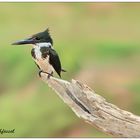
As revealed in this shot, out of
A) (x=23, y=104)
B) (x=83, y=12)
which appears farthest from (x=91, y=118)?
(x=83, y=12)

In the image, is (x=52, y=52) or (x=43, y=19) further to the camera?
(x=43, y=19)

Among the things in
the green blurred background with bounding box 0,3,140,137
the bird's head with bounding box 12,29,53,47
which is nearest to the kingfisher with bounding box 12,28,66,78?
the bird's head with bounding box 12,29,53,47

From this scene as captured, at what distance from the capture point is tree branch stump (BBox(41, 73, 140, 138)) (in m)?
1.66

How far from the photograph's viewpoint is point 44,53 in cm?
173

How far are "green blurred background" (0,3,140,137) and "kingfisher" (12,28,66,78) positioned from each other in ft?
0.51

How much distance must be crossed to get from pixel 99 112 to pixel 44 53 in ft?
0.81

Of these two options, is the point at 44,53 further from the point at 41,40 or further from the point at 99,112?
the point at 99,112

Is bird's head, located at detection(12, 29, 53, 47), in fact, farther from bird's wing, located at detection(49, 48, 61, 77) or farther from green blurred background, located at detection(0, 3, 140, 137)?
green blurred background, located at detection(0, 3, 140, 137)

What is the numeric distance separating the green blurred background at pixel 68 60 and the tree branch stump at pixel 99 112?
0.22 metres

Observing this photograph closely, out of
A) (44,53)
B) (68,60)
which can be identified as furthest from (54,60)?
(68,60)

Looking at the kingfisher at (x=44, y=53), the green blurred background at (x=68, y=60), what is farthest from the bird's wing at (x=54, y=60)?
the green blurred background at (x=68, y=60)

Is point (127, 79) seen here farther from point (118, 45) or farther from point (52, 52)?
point (52, 52)

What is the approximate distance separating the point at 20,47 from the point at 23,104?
19 centimetres

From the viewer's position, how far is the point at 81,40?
2.01 metres
